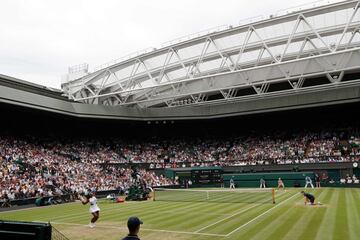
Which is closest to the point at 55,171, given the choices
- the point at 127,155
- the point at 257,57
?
the point at 127,155

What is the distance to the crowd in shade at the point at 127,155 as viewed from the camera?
3914cm

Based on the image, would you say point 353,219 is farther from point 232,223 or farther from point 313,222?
point 232,223

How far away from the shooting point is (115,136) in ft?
209

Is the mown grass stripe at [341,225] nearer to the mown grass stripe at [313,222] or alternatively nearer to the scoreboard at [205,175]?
the mown grass stripe at [313,222]

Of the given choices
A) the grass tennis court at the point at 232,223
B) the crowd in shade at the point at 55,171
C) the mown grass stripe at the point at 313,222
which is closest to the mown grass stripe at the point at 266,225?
the grass tennis court at the point at 232,223

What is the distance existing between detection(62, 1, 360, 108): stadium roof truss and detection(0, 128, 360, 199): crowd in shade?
344 inches

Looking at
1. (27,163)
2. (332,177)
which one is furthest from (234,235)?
(332,177)

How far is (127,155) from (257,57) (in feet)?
88.5

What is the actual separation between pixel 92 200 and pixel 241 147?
43.5 m

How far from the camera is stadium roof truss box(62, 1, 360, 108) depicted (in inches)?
1435

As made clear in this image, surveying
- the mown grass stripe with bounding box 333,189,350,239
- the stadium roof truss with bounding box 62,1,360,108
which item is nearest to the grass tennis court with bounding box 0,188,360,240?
the mown grass stripe with bounding box 333,189,350,239

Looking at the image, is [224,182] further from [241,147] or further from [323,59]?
[323,59]

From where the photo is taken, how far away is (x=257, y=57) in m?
45.0

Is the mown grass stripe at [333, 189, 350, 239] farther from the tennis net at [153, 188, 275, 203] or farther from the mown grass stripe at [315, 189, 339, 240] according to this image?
the tennis net at [153, 188, 275, 203]
